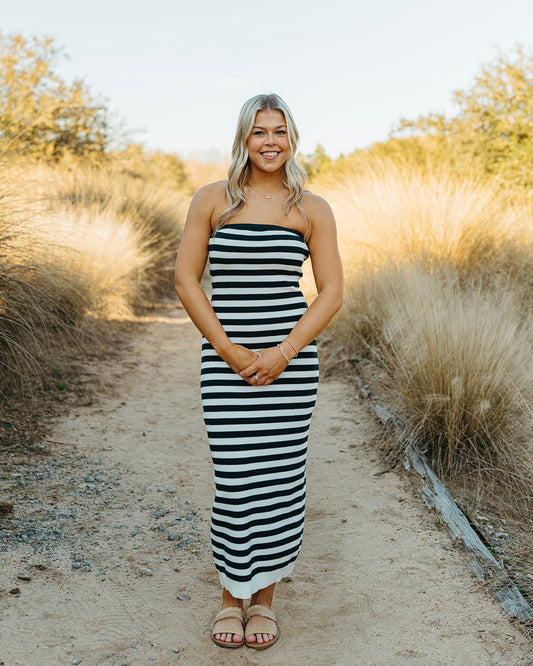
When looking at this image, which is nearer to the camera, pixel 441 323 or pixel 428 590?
pixel 428 590

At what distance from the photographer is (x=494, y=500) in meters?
3.89

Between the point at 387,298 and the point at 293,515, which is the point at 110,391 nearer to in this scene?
the point at 387,298

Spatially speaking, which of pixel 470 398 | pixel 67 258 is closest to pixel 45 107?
pixel 67 258

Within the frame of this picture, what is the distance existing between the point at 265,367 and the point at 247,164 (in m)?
0.81

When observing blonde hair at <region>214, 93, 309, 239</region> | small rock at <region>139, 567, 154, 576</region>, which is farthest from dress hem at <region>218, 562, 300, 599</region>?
blonde hair at <region>214, 93, 309, 239</region>

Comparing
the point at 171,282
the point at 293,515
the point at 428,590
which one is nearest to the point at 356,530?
the point at 428,590

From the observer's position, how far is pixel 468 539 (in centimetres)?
329

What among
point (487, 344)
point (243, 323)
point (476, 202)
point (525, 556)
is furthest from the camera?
point (476, 202)

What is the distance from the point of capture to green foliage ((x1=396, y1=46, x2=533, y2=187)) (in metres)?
10.5

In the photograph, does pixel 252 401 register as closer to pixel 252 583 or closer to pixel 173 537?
pixel 252 583

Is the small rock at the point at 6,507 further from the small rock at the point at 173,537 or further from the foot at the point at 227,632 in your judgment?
the foot at the point at 227,632

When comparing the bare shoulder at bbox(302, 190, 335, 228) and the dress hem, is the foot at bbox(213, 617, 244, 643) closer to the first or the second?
the dress hem

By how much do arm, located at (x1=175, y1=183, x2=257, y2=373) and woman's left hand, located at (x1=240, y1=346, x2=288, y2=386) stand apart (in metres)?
0.03

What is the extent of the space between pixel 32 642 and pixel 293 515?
3.68ft
